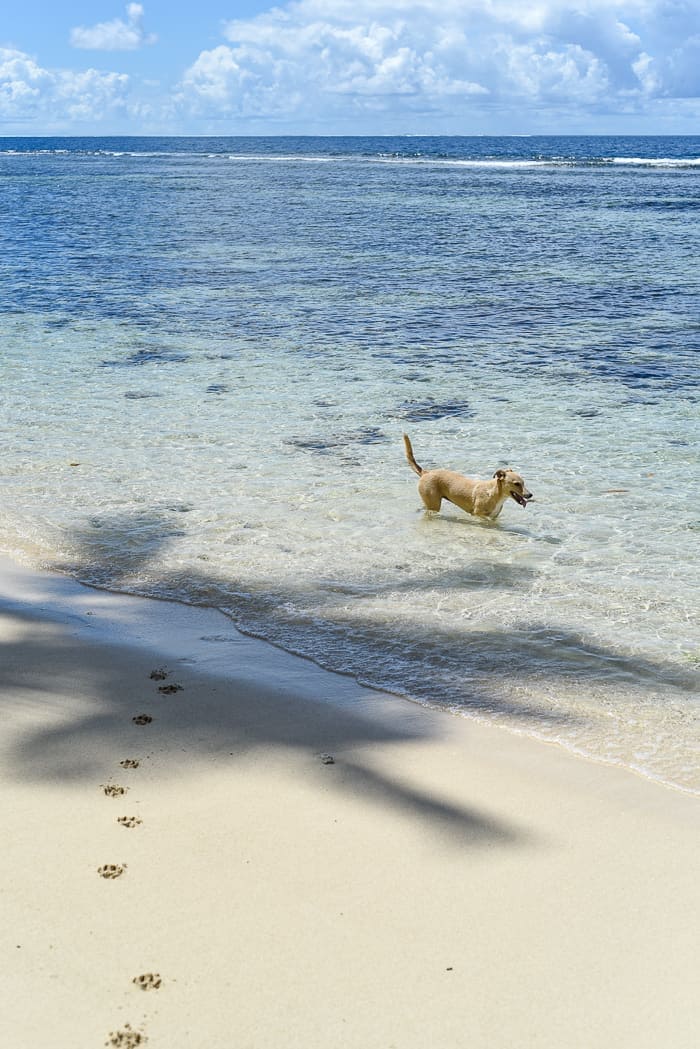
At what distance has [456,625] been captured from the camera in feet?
20.7

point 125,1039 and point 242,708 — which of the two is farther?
point 242,708

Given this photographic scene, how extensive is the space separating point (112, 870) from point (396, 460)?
22.4 feet

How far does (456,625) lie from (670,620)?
140 centimetres

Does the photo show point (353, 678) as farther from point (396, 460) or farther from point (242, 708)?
point (396, 460)

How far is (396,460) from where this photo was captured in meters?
10.0

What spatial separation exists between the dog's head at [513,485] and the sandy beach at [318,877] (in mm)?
3029

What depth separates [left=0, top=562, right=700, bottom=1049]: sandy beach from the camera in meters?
3.00

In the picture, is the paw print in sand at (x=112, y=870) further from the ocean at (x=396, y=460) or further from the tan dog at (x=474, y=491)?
the tan dog at (x=474, y=491)

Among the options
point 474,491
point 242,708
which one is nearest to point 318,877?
point 242,708

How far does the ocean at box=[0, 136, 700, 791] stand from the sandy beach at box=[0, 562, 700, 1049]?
2.16 feet

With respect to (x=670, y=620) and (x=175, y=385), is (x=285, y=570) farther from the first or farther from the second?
(x=175, y=385)

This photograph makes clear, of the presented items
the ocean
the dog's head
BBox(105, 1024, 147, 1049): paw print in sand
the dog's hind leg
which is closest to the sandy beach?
BBox(105, 1024, 147, 1049): paw print in sand

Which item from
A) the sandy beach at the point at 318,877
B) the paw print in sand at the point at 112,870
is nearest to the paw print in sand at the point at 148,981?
the sandy beach at the point at 318,877

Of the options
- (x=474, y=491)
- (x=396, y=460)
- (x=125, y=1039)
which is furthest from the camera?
(x=396, y=460)
